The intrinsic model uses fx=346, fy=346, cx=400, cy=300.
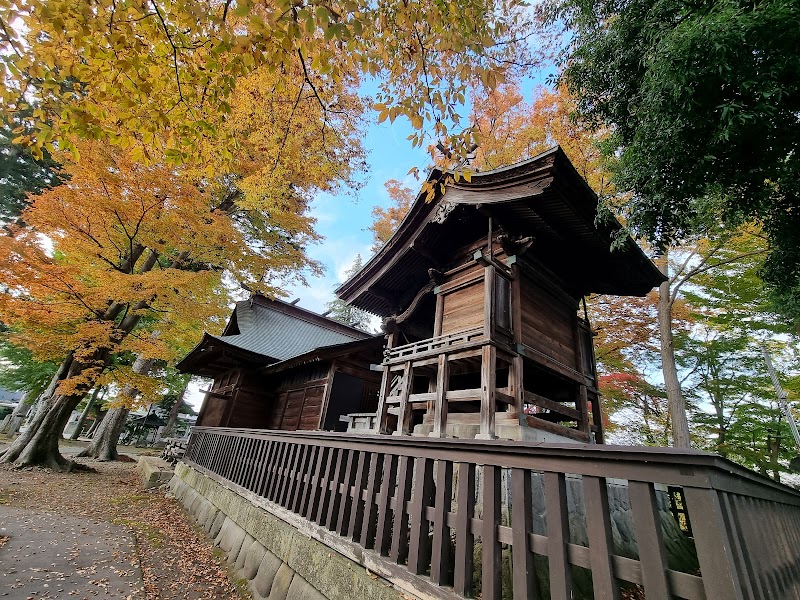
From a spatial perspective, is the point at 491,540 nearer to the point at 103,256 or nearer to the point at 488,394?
the point at 488,394

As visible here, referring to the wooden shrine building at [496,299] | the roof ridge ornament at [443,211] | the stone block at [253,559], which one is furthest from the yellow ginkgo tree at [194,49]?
the stone block at [253,559]

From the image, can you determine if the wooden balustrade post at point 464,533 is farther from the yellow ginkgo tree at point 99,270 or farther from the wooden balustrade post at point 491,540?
the yellow ginkgo tree at point 99,270

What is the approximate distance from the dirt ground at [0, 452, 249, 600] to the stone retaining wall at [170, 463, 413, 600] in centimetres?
26

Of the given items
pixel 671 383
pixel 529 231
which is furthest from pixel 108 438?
pixel 671 383

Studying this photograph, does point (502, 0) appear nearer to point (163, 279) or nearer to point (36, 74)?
point (36, 74)

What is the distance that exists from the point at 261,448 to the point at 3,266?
24.9ft

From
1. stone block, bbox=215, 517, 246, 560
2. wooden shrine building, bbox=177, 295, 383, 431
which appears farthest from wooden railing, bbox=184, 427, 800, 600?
wooden shrine building, bbox=177, 295, 383, 431

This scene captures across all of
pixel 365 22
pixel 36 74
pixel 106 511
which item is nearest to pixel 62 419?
pixel 106 511

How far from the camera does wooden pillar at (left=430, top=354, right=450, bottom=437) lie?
17.3 ft

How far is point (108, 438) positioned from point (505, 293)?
18271 mm

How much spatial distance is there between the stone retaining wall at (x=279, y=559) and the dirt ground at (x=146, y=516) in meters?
0.26

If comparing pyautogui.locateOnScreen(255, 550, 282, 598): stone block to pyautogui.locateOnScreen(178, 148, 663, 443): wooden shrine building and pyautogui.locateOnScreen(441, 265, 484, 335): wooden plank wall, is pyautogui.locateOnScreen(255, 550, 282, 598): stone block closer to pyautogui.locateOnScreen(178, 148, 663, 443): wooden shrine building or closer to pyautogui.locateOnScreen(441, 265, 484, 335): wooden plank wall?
pyautogui.locateOnScreen(178, 148, 663, 443): wooden shrine building

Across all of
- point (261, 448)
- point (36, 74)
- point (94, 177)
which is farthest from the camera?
point (94, 177)

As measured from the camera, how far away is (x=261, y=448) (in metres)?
5.36
